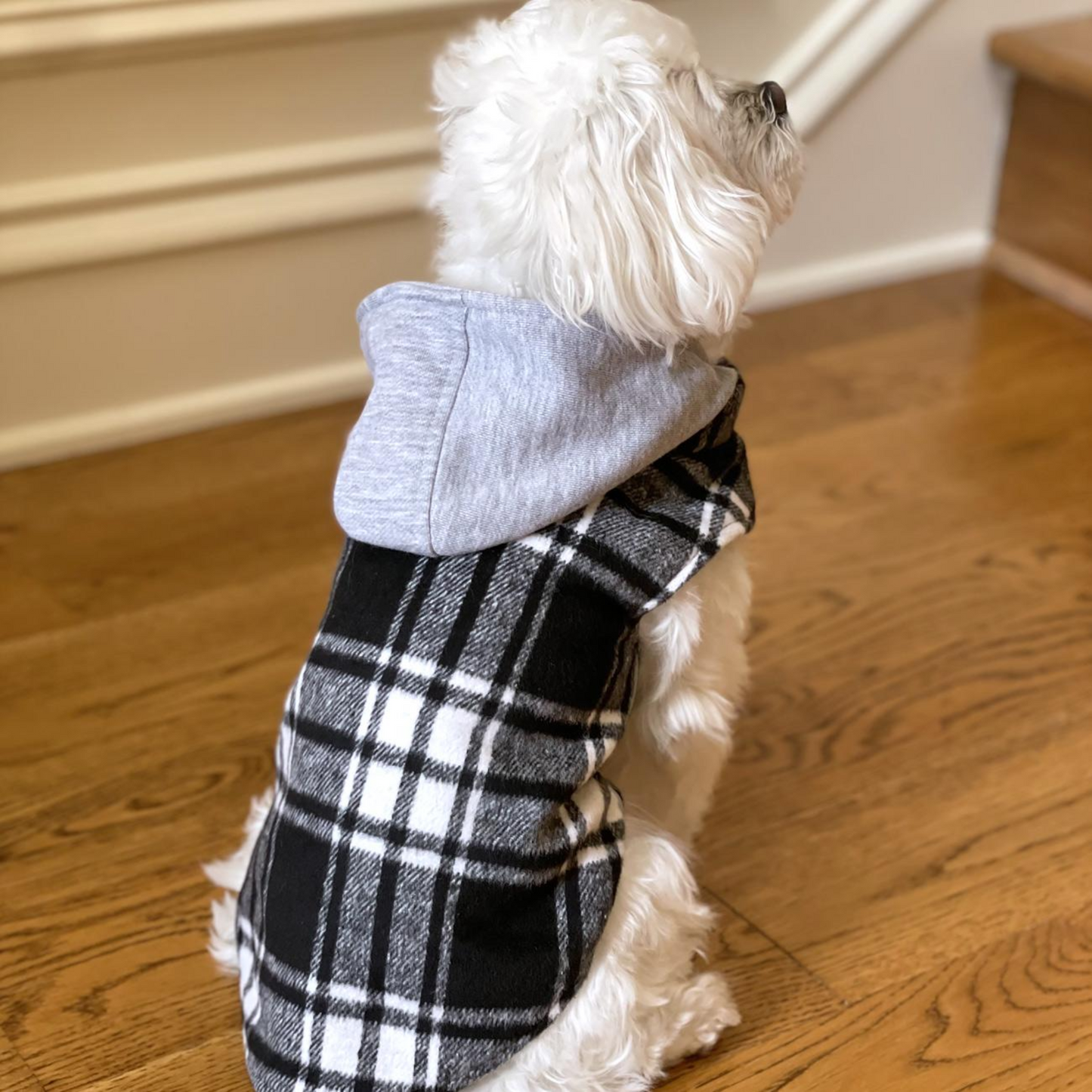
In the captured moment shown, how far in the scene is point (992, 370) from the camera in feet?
7.35

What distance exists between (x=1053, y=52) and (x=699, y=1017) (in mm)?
1847

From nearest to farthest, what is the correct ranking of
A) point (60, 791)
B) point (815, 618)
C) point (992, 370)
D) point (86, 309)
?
point (60, 791) < point (815, 618) < point (86, 309) < point (992, 370)

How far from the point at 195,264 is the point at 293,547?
Answer: 0.45m

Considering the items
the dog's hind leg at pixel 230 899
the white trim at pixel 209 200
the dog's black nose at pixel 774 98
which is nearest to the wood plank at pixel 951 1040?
the dog's hind leg at pixel 230 899

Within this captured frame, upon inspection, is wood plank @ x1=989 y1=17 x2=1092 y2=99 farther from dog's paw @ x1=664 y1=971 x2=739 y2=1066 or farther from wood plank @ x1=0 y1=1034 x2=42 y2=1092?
wood plank @ x1=0 y1=1034 x2=42 y2=1092

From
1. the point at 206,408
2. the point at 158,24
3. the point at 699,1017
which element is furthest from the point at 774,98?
the point at 206,408

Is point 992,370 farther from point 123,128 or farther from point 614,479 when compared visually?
point 614,479

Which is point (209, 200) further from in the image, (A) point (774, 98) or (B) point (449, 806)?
(B) point (449, 806)

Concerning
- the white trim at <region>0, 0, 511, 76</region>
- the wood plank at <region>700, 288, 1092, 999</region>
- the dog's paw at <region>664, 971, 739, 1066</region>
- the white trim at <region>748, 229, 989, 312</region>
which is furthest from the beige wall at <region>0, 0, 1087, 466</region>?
the dog's paw at <region>664, 971, 739, 1066</region>

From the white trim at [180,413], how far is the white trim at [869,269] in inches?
27.9

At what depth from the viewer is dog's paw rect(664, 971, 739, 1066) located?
1.10 m

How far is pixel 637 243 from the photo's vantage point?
0.93 metres

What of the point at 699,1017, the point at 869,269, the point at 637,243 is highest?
the point at 637,243

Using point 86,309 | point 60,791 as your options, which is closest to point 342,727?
point 60,791
